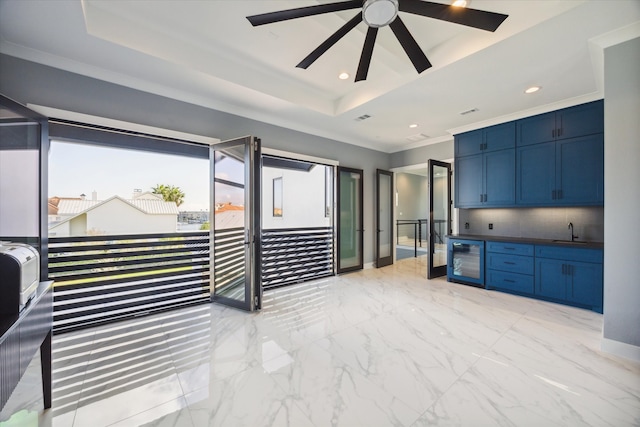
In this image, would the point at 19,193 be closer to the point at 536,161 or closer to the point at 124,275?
the point at 124,275

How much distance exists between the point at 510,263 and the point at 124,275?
5346 mm

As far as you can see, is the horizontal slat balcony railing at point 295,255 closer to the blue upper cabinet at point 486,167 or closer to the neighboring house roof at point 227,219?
the neighboring house roof at point 227,219

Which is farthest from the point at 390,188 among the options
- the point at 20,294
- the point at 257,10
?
the point at 20,294

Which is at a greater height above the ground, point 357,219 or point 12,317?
point 357,219

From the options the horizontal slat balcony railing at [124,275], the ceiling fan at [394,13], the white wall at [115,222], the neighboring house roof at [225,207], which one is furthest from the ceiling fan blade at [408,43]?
the white wall at [115,222]

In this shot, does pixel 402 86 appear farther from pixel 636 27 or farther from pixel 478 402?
pixel 478 402

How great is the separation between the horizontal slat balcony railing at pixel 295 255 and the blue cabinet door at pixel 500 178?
286cm

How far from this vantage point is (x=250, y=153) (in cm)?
337

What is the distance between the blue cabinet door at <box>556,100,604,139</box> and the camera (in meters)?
3.46

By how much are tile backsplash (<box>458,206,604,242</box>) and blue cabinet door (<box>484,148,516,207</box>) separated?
42 centimetres

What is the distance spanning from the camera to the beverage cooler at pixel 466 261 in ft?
14.4

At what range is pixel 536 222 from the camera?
169 inches

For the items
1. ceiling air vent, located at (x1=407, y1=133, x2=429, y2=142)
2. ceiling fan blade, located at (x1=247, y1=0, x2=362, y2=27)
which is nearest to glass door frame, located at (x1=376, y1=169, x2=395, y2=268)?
ceiling air vent, located at (x1=407, y1=133, x2=429, y2=142)

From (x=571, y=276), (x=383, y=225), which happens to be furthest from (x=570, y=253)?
(x=383, y=225)
